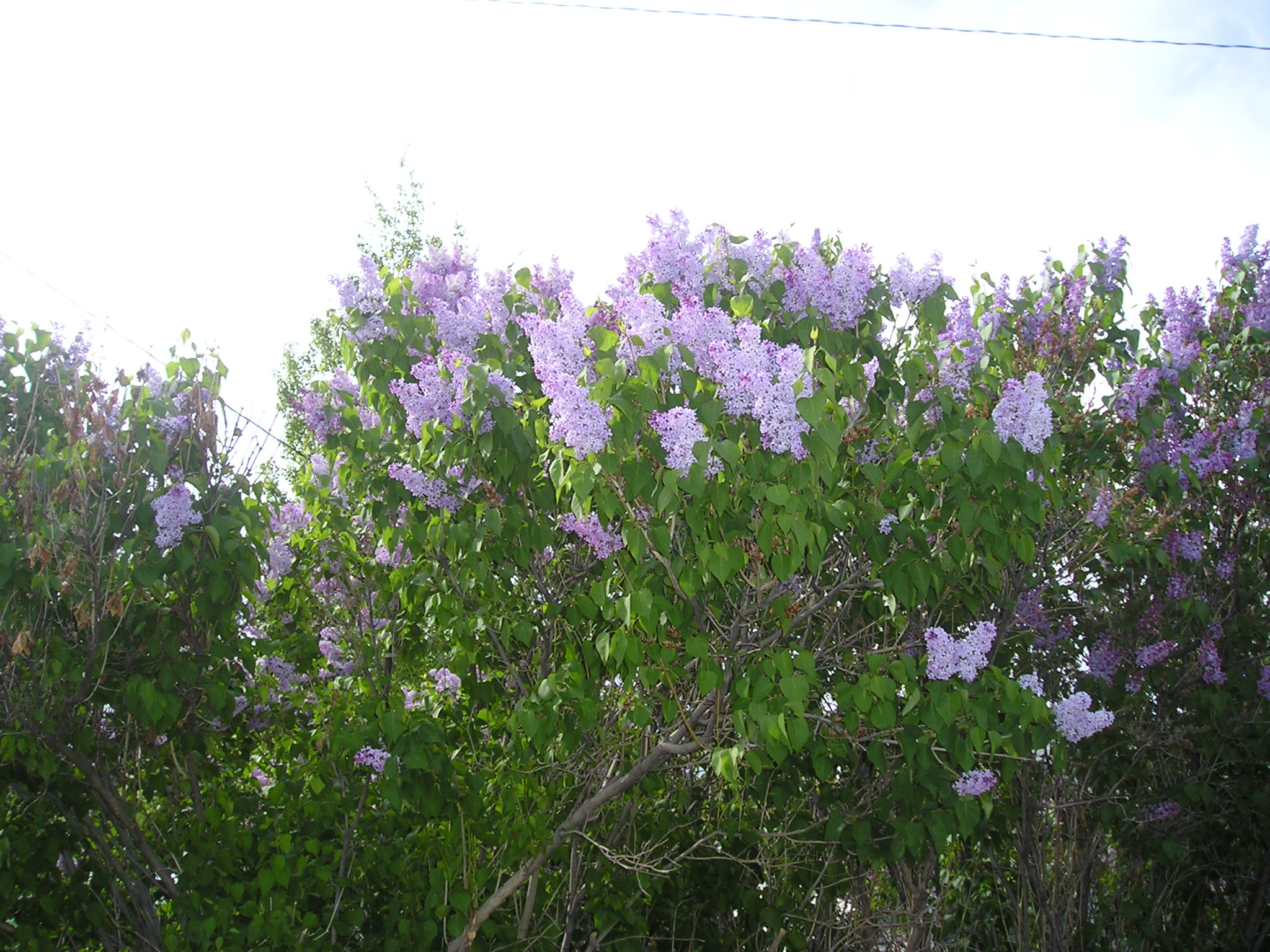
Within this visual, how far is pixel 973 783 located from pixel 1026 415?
1.13 m

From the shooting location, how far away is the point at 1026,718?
292 cm

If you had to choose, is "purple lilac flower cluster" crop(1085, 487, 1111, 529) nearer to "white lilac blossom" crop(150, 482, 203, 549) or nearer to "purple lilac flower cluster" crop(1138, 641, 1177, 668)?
"purple lilac flower cluster" crop(1138, 641, 1177, 668)

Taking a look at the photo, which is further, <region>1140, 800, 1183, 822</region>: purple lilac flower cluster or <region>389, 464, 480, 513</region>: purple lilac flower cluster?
<region>1140, 800, 1183, 822</region>: purple lilac flower cluster

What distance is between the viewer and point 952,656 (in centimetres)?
292

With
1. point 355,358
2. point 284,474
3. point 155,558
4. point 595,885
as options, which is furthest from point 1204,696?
point 284,474

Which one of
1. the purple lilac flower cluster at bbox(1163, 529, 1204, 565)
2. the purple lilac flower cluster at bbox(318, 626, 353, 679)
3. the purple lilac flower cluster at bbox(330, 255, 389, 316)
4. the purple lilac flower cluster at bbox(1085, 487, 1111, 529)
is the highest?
the purple lilac flower cluster at bbox(1163, 529, 1204, 565)

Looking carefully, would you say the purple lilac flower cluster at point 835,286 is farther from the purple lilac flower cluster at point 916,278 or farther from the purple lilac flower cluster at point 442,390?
the purple lilac flower cluster at point 442,390

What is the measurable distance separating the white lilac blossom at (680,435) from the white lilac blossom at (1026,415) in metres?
0.88

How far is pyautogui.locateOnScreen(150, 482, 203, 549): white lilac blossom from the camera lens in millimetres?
3027

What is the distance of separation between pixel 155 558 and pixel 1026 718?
2.44 metres

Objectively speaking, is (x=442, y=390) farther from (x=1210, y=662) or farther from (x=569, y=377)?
(x=1210, y=662)

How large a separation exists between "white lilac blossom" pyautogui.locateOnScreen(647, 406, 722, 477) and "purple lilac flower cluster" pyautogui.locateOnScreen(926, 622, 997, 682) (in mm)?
848

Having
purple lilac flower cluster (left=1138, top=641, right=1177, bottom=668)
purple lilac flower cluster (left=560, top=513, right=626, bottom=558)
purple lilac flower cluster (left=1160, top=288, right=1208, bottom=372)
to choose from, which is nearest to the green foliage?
purple lilac flower cluster (left=560, top=513, right=626, bottom=558)

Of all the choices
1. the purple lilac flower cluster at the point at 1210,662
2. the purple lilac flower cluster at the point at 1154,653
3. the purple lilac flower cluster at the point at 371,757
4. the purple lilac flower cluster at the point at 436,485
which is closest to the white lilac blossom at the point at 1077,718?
the purple lilac flower cluster at the point at 1154,653
